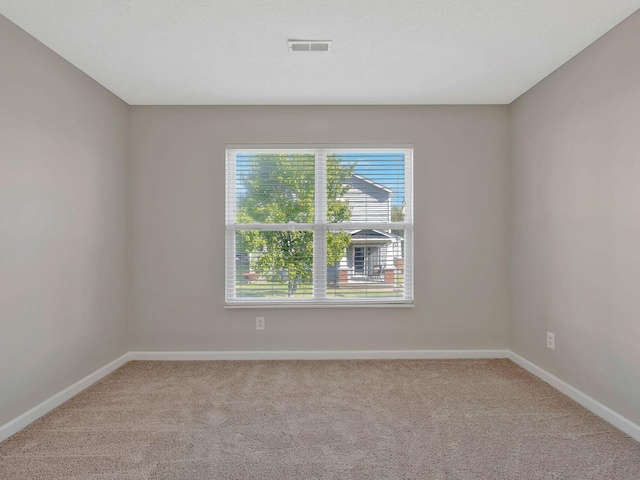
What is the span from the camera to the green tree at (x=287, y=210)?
384cm

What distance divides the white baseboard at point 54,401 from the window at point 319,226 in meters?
1.18

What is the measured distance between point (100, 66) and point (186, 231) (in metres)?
1.53

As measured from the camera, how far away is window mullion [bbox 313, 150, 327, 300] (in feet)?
12.6

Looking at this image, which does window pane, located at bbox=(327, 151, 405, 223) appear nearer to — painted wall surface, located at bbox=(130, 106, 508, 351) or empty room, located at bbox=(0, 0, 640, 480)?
empty room, located at bbox=(0, 0, 640, 480)

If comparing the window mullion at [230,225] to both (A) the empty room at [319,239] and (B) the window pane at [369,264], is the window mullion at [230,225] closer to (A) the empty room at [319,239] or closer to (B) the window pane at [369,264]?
(A) the empty room at [319,239]

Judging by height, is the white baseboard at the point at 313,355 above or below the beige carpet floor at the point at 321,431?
above

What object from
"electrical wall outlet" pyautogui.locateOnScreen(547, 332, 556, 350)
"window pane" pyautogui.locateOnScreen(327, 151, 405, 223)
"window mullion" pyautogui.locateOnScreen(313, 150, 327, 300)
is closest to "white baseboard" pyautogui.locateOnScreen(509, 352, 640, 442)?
"electrical wall outlet" pyautogui.locateOnScreen(547, 332, 556, 350)

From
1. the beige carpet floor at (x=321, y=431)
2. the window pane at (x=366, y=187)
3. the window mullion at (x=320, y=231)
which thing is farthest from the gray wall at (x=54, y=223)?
the window pane at (x=366, y=187)

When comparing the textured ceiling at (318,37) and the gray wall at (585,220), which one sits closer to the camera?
the textured ceiling at (318,37)

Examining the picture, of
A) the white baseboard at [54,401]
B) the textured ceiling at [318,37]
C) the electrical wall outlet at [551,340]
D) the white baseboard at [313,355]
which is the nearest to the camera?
the textured ceiling at [318,37]

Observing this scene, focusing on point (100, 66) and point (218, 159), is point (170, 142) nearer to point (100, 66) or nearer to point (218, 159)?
point (218, 159)

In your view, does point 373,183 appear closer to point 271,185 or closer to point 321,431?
point 271,185

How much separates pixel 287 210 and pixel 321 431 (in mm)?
2095

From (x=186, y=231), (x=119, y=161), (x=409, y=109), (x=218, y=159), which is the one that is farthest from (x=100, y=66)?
(x=409, y=109)
